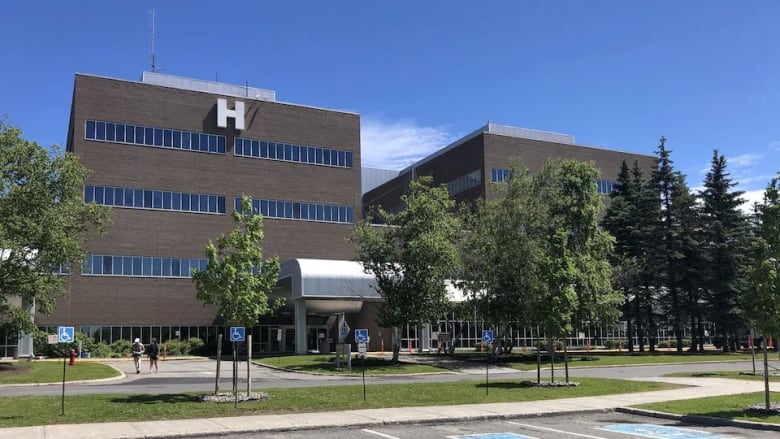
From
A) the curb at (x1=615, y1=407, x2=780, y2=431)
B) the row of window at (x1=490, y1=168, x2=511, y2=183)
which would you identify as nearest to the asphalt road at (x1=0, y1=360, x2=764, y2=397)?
the curb at (x1=615, y1=407, x2=780, y2=431)

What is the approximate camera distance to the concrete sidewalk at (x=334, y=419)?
13.9 meters

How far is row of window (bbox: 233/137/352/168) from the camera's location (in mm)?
61219

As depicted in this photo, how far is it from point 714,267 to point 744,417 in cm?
4197

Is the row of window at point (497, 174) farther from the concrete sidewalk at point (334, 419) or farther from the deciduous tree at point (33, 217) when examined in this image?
the concrete sidewalk at point (334, 419)

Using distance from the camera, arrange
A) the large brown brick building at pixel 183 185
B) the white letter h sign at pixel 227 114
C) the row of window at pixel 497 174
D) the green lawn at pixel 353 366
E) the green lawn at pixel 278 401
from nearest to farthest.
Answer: the green lawn at pixel 278 401, the green lawn at pixel 353 366, the large brown brick building at pixel 183 185, the white letter h sign at pixel 227 114, the row of window at pixel 497 174

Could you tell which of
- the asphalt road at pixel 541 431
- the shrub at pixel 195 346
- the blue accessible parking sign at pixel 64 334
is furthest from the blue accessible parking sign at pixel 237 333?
the shrub at pixel 195 346

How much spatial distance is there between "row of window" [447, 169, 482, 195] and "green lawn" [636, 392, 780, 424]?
51505 millimetres

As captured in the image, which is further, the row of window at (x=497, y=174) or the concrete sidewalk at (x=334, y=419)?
the row of window at (x=497, y=174)

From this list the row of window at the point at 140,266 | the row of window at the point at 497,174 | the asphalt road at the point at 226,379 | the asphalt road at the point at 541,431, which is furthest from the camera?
the row of window at the point at 497,174

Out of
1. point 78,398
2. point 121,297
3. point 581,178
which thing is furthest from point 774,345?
point 78,398

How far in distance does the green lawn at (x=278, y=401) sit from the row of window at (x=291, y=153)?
40.7 metres

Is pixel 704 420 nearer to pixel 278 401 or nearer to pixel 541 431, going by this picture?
pixel 541 431

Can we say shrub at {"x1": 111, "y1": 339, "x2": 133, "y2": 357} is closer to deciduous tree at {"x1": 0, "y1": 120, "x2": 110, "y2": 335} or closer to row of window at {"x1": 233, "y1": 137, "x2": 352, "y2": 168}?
deciduous tree at {"x1": 0, "y1": 120, "x2": 110, "y2": 335}

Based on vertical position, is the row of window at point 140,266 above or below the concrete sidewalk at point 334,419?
above
